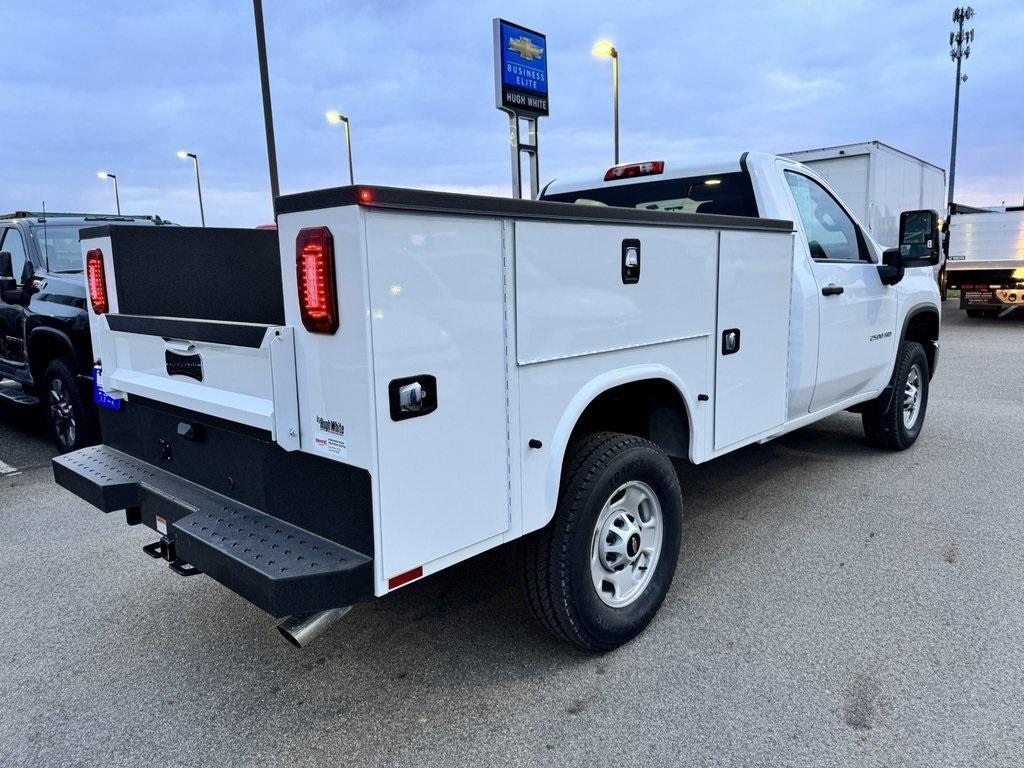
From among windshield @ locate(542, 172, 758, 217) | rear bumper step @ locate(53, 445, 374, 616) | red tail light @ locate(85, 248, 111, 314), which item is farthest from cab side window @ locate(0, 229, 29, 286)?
windshield @ locate(542, 172, 758, 217)

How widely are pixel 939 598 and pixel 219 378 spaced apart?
10.9 ft

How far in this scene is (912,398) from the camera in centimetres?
617

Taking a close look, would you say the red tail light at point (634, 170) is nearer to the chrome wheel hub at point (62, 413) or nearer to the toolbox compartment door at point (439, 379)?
the toolbox compartment door at point (439, 379)

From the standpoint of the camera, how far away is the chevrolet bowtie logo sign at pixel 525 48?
8.83 m

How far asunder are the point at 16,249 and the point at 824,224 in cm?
667

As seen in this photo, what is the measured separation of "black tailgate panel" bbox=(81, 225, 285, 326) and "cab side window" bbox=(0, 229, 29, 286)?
4.14 meters

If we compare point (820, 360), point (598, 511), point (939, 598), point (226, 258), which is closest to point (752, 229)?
point (820, 360)

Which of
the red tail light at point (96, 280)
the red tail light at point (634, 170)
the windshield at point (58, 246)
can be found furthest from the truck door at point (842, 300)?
the windshield at point (58, 246)

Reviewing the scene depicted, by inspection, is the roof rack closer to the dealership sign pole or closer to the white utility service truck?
the dealership sign pole

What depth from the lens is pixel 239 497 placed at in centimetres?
284

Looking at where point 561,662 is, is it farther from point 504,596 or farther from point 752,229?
point 752,229

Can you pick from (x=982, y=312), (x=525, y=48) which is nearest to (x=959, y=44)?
(x=982, y=312)

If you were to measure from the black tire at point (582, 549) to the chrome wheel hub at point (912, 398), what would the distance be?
3837 mm

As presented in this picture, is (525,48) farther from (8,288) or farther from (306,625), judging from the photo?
(306,625)
